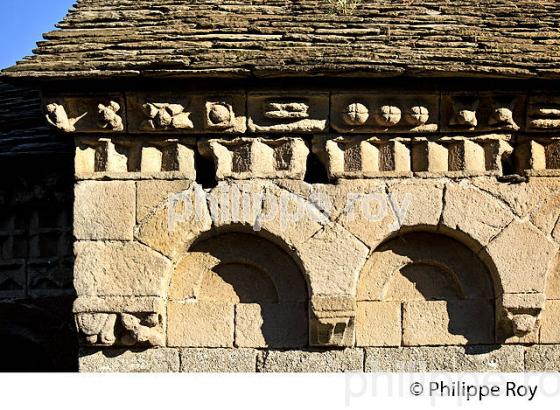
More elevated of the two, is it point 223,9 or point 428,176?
point 223,9

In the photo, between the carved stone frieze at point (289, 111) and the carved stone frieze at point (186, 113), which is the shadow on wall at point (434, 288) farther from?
the carved stone frieze at point (186, 113)

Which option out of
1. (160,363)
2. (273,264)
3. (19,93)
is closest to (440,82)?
(273,264)

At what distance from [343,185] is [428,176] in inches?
22.8

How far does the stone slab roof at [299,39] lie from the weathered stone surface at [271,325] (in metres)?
1.58

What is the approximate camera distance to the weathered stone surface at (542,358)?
291 inches

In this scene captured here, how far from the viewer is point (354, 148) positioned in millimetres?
7473

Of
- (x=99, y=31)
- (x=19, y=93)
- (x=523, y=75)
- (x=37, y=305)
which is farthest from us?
(x=19, y=93)

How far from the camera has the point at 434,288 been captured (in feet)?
24.7

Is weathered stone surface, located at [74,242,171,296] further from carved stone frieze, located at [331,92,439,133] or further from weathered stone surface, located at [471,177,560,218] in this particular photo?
weathered stone surface, located at [471,177,560,218]

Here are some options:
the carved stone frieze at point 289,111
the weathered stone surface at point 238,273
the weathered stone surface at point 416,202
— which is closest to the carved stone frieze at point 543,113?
the weathered stone surface at point 416,202

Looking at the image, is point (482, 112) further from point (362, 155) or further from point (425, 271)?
point (425, 271)

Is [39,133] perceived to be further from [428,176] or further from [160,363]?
[428,176]

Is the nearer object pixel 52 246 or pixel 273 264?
pixel 273 264

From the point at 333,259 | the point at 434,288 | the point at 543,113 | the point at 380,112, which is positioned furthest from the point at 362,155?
the point at 543,113
